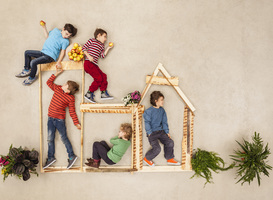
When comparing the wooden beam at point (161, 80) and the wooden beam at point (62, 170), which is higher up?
the wooden beam at point (161, 80)

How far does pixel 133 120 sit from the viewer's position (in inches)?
128

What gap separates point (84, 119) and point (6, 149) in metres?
1.38

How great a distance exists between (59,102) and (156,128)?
158 cm

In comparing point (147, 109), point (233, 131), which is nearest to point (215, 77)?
point (233, 131)

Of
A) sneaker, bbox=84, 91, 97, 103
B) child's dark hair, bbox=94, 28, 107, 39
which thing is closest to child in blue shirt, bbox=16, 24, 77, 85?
child's dark hair, bbox=94, 28, 107, 39

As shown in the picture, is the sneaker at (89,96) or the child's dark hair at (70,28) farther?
the sneaker at (89,96)

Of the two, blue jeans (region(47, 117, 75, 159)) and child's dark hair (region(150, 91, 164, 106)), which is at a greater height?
child's dark hair (region(150, 91, 164, 106))

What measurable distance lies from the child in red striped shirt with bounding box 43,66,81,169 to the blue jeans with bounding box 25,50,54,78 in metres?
0.23

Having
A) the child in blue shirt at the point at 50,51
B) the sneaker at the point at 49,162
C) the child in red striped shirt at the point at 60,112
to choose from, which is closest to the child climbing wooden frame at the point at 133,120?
the child in red striped shirt at the point at 60,112

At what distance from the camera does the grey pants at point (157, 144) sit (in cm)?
321

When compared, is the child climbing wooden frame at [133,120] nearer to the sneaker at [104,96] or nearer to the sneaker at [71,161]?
the sneaker at [104,96]

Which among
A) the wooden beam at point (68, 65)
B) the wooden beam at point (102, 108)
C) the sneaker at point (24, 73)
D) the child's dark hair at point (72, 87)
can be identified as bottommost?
the wooden beam at point (102, 108)

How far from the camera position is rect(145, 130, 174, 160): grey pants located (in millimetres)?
3215

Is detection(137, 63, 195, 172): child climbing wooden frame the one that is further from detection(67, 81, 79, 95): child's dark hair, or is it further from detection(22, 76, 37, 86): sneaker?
detection(22, 76, 37, 86): sneaker
